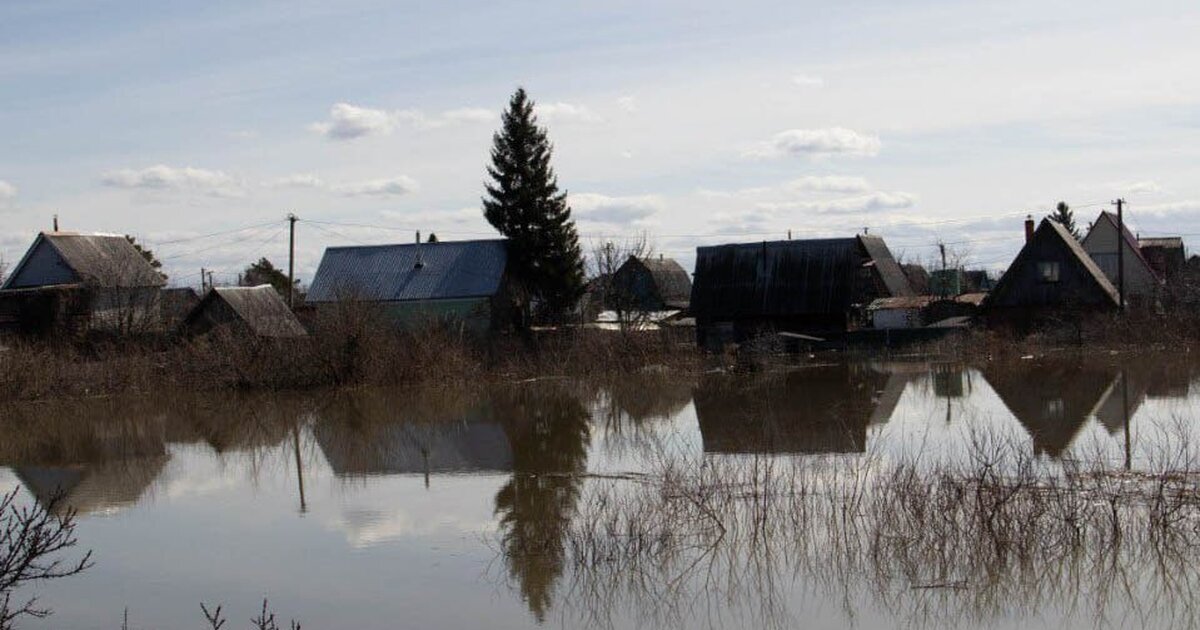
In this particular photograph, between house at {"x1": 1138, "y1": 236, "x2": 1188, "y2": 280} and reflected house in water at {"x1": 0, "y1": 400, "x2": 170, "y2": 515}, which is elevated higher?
house at {"x1": 1138, "y1": 236, "x2": 1188, "y2": 280}

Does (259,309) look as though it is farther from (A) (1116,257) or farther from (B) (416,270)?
(A) (1116,257)

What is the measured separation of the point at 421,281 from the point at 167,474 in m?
28.8

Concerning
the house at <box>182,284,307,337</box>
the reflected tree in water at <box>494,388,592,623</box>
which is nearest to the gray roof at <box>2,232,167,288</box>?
the house at <box>182,284,307,337</box>

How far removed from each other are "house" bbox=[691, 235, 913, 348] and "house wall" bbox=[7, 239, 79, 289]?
75.3 ft

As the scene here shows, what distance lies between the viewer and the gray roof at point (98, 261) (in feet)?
150

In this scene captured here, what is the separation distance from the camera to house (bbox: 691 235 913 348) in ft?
156

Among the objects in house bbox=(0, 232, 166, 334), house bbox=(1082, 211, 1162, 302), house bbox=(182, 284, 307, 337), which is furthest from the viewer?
house bbox=(1082, 211, 1162, 302)

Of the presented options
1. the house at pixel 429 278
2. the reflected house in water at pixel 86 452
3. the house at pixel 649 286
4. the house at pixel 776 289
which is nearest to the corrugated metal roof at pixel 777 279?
the house at pixel 776 289

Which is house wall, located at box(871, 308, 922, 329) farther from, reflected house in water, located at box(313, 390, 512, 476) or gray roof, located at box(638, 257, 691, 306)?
reflected house in water, located at box(313, 390, 512, 476)

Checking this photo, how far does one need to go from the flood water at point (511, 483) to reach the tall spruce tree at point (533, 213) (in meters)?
11.6

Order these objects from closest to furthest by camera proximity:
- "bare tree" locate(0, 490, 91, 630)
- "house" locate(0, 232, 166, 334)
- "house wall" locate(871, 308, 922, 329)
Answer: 1. "bare tree" locate(0, 490, 91, 630)
2. "house" locate(0, 232, 166, 334)
3. "house wall" locate(871, 308, 922, 329)

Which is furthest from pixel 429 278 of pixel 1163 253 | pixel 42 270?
pixel 1163 253

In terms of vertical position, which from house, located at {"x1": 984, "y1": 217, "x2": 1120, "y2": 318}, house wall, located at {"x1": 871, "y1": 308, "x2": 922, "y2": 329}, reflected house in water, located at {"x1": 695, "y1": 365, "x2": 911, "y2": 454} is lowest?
reflected house in water, located at {"x1": 695, "y1": 365, "x2": 911, "y2": 454}

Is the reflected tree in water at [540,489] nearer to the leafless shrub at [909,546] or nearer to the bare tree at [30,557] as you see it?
the leafless shrub at [909,546]
